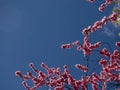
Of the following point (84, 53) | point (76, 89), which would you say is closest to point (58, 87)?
point (76, 89)

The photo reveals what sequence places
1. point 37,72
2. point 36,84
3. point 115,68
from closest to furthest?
point 115,68 → point 36,84 → point 37,72

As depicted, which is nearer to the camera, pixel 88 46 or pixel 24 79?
pixel 88 46

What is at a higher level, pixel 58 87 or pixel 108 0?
pixel 108 0

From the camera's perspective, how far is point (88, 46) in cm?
898

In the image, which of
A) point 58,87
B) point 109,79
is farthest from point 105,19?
point 58,87

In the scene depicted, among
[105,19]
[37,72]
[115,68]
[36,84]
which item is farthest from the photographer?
[37,72]

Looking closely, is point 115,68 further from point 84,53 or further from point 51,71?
point 51,71

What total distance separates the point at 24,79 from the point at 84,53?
2.25 metres

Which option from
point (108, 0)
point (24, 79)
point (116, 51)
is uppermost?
point (108, 0)

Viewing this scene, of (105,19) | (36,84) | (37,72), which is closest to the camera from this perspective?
(105,19)

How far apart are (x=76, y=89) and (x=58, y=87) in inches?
18.5

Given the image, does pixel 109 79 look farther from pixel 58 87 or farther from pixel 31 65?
pixel 31 65

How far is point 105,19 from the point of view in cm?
801

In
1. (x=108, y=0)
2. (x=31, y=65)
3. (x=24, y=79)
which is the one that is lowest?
(x=24, y=79)
